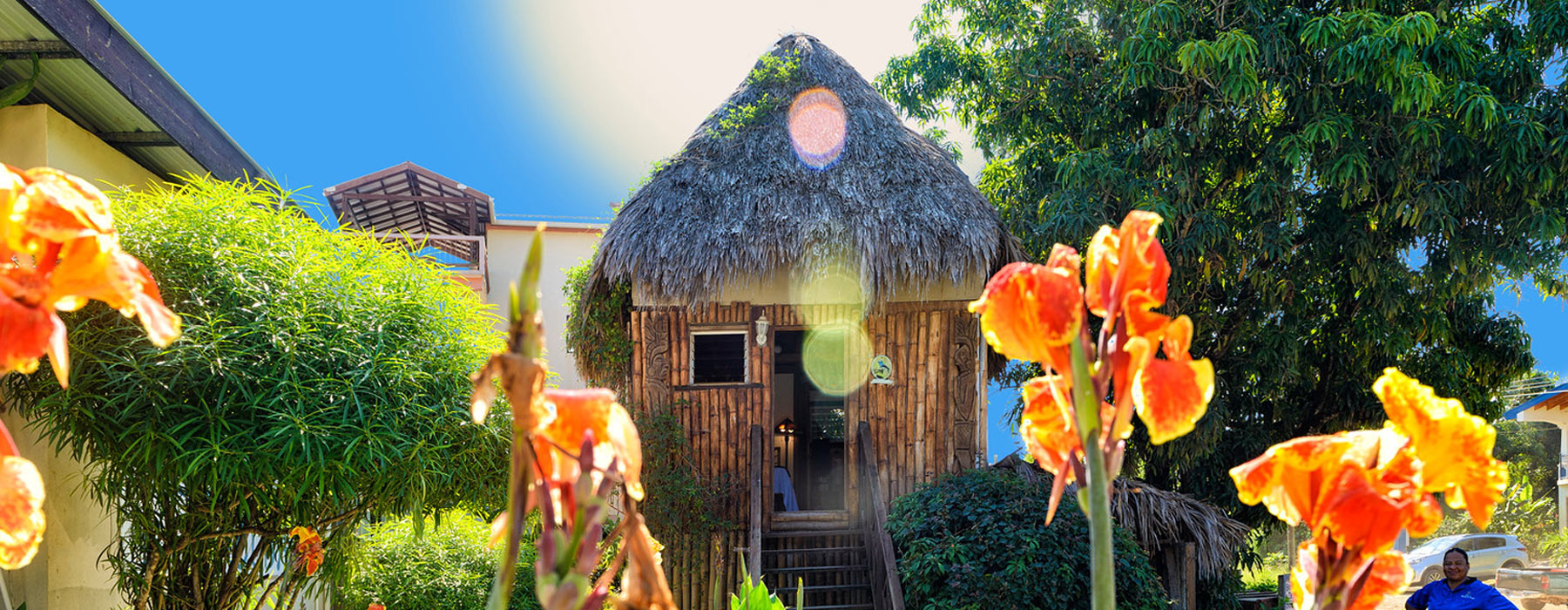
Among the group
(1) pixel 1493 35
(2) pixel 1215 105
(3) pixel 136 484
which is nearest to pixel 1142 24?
(2) pixel 1215 105

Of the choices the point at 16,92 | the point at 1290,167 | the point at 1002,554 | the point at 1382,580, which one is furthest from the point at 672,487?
the point at 1382,580

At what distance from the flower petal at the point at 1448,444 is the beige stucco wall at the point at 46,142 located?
3.83m

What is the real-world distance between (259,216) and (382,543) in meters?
4.97

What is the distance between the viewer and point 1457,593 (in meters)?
4.49

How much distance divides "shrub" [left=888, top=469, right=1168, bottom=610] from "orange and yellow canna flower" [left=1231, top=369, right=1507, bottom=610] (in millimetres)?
5680

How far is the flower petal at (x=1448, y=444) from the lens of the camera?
1.95 feet

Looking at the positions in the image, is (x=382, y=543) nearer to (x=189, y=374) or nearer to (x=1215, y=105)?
(x=189, y=374)

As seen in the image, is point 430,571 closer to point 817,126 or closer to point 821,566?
point 821,566

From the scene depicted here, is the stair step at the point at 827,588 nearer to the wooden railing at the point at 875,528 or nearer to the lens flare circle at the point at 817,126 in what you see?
the wooden railing at the point at 875,528

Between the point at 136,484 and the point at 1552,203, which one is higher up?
the point at 1552,203

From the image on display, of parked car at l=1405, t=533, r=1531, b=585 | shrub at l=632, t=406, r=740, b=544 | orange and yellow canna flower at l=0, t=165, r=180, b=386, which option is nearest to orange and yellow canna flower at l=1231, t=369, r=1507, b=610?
orange and yellow canna flower at l=0, t=165, r=180, b=386

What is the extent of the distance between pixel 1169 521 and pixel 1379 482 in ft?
24.9

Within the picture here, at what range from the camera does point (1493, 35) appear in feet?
26.2


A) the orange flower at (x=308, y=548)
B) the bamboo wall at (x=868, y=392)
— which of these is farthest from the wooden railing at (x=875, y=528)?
the orange flower at (x=308, y=548)
